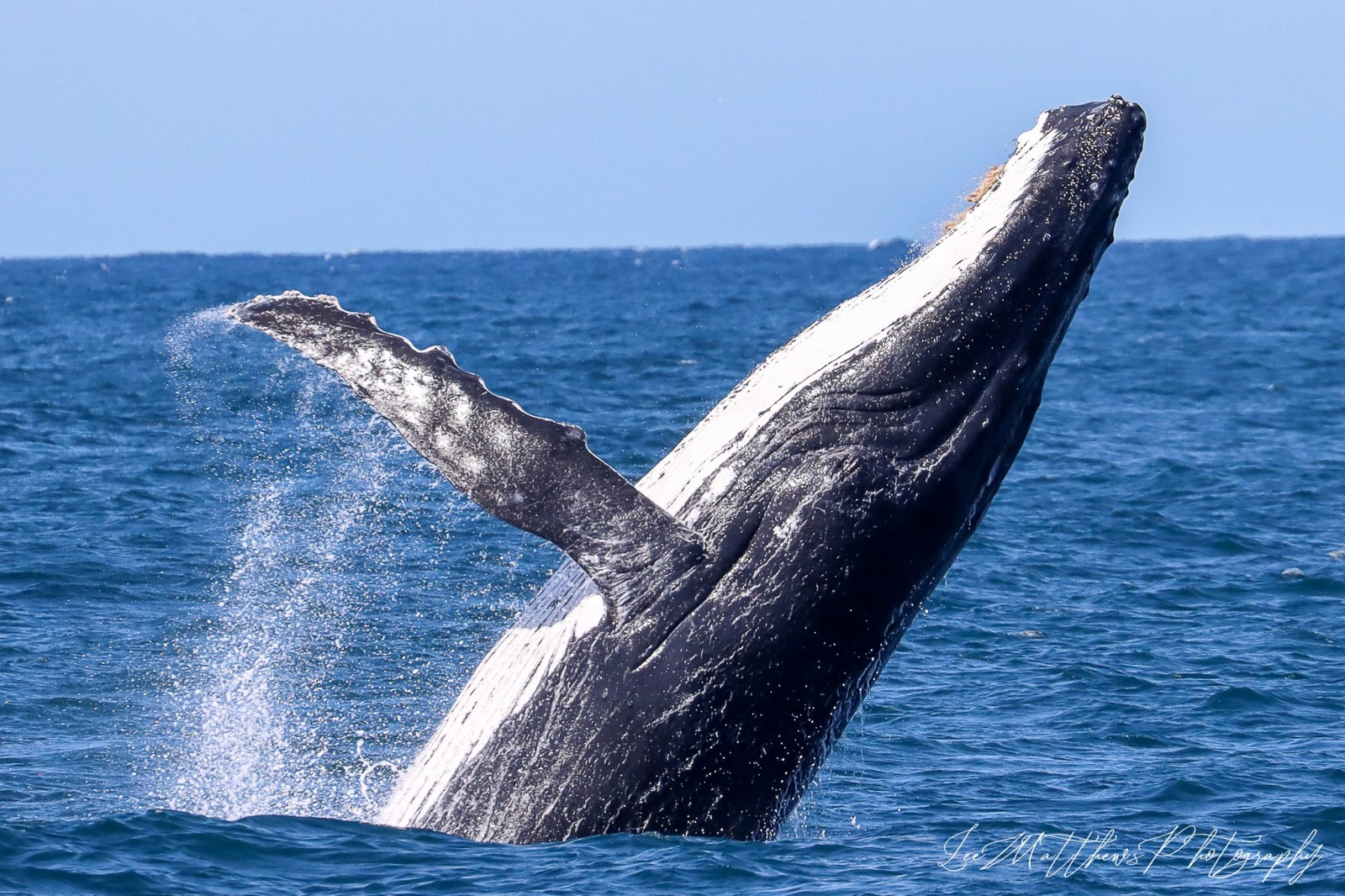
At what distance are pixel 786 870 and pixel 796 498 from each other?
2.11 meters

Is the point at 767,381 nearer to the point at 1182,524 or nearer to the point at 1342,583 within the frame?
Result: the point at 1342,583

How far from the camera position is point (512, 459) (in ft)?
26.1

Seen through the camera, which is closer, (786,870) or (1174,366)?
(786,870)

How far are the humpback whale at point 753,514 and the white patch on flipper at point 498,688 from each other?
0.02 metres

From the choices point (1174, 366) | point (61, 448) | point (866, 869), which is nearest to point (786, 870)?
point (866, 869)

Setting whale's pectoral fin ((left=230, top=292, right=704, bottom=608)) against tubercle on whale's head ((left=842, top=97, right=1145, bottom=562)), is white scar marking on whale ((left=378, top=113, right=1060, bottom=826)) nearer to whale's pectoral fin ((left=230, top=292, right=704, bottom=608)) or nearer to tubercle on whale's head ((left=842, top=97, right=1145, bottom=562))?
tubercle on whale's head ((left=842, top=97, right=1145, bottom=562))

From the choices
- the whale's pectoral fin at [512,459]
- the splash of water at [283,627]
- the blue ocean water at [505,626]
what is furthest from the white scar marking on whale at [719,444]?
the splash of water at [283,627]

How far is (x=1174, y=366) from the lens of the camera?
42000 mm

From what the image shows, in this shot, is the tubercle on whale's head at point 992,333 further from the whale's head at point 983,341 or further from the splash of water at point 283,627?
the splash of water at point 283,627

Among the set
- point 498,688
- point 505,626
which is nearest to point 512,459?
point 498,688

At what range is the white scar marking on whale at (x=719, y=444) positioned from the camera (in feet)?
28.1

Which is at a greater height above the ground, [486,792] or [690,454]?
[690,454]
